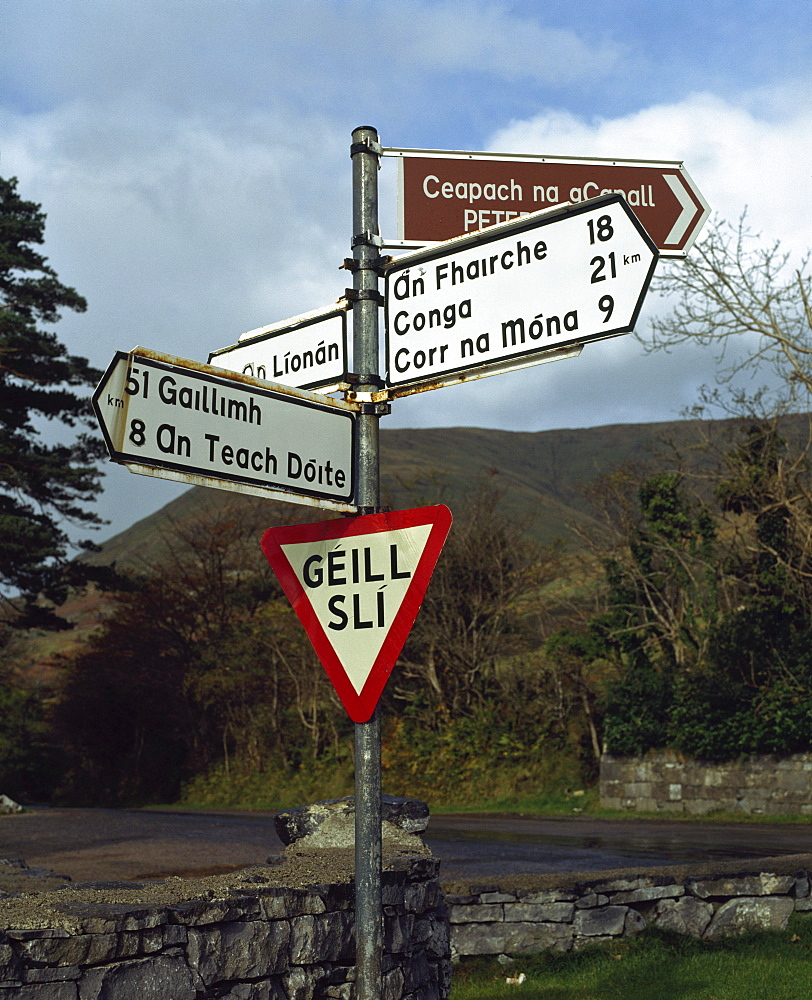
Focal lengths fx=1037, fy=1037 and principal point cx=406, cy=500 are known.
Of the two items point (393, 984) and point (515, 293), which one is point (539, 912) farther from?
point (515, 293)

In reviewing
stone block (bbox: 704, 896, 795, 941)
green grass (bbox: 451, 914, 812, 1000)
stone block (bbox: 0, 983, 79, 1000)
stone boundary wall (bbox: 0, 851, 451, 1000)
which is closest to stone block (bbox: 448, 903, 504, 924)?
green grass (bbox: 451, 914, 812, 1000)

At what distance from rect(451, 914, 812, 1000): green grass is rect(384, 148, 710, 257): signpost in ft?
15.2

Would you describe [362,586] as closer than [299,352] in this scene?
Yes

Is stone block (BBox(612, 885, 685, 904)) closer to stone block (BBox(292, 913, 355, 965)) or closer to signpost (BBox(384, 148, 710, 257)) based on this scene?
stone block (BBox(292, 913, 355, 965))

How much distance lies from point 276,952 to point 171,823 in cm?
1569

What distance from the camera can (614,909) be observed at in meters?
7.56

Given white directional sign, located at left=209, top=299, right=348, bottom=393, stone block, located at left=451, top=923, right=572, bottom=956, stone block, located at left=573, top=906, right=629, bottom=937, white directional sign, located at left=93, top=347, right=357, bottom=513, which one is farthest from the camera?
stone block, located at left=573, top=906, right=629, bottom=937

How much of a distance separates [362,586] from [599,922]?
202 inches

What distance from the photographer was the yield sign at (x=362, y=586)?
132 inches

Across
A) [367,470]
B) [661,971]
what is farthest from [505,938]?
[367,470]

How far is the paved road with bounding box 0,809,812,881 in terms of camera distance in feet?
39.3

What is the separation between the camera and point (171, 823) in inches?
747

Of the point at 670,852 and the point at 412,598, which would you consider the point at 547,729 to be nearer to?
the point at 670,852

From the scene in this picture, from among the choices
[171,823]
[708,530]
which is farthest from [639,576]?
[171,823]
